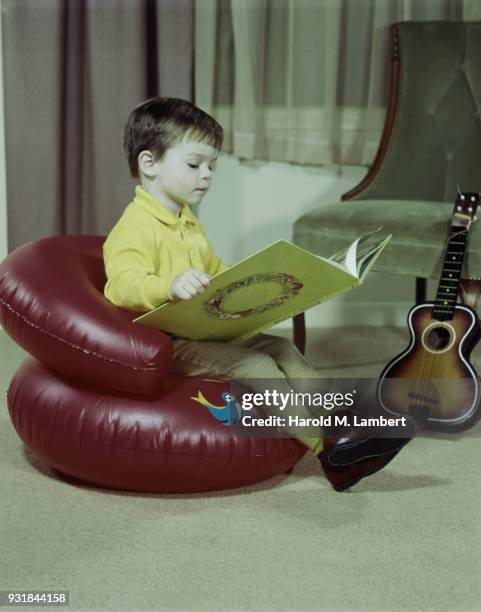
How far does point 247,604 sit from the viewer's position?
4.06 feet

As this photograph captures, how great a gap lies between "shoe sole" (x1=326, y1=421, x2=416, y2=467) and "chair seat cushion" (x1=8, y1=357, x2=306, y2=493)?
119 mm

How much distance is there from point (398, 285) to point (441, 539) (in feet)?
5.62

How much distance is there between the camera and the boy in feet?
5.26

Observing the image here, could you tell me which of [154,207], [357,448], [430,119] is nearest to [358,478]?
[357,448]

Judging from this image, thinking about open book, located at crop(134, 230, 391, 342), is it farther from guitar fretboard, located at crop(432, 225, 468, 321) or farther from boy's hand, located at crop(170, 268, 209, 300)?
guitar fretboard, located at crop(432, 225, 468, 321)

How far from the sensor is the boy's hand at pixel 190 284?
147cm

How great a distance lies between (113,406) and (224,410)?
20cm

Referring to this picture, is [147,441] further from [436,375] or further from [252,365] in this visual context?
[436,375]

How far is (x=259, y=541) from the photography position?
56.6 inches

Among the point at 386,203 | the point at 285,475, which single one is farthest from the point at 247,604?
the point at 386,203

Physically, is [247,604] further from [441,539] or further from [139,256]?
[139,256]

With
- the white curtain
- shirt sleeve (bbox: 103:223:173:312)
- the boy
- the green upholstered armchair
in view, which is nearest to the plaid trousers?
the boy

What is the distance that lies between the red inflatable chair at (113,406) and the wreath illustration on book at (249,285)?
112 mm

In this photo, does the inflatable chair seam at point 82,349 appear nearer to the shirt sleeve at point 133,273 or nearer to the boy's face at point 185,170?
the shirt sleeve at point 133,273
